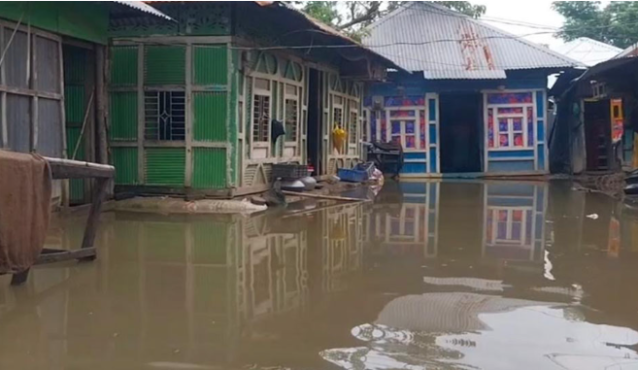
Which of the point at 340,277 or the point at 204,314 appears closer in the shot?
the point at 204,314

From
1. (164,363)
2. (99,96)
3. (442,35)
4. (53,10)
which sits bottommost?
(164,363)

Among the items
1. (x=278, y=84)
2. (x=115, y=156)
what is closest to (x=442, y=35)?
(x=278, y=84)

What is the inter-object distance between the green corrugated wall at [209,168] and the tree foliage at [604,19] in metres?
25.0

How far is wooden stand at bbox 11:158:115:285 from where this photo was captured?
18.4 ft

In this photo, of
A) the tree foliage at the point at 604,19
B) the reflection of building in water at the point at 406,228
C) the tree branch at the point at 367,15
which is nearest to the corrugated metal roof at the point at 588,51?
the tree foliage at the point at 604,19

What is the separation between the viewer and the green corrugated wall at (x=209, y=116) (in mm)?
12023

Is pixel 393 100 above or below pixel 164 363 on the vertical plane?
above

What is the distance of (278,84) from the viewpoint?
14344mm

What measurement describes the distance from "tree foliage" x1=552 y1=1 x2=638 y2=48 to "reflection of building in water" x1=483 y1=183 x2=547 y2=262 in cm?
1979

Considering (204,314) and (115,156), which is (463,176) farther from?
(204,314)

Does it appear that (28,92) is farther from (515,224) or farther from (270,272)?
(515,224)

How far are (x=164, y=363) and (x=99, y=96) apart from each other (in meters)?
8.19

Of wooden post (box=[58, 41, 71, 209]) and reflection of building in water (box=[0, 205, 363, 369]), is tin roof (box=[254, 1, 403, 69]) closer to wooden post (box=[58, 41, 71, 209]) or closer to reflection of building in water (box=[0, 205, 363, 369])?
wooden post (box=[58, 41, 71, 209])

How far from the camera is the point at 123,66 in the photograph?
40.1 ft
